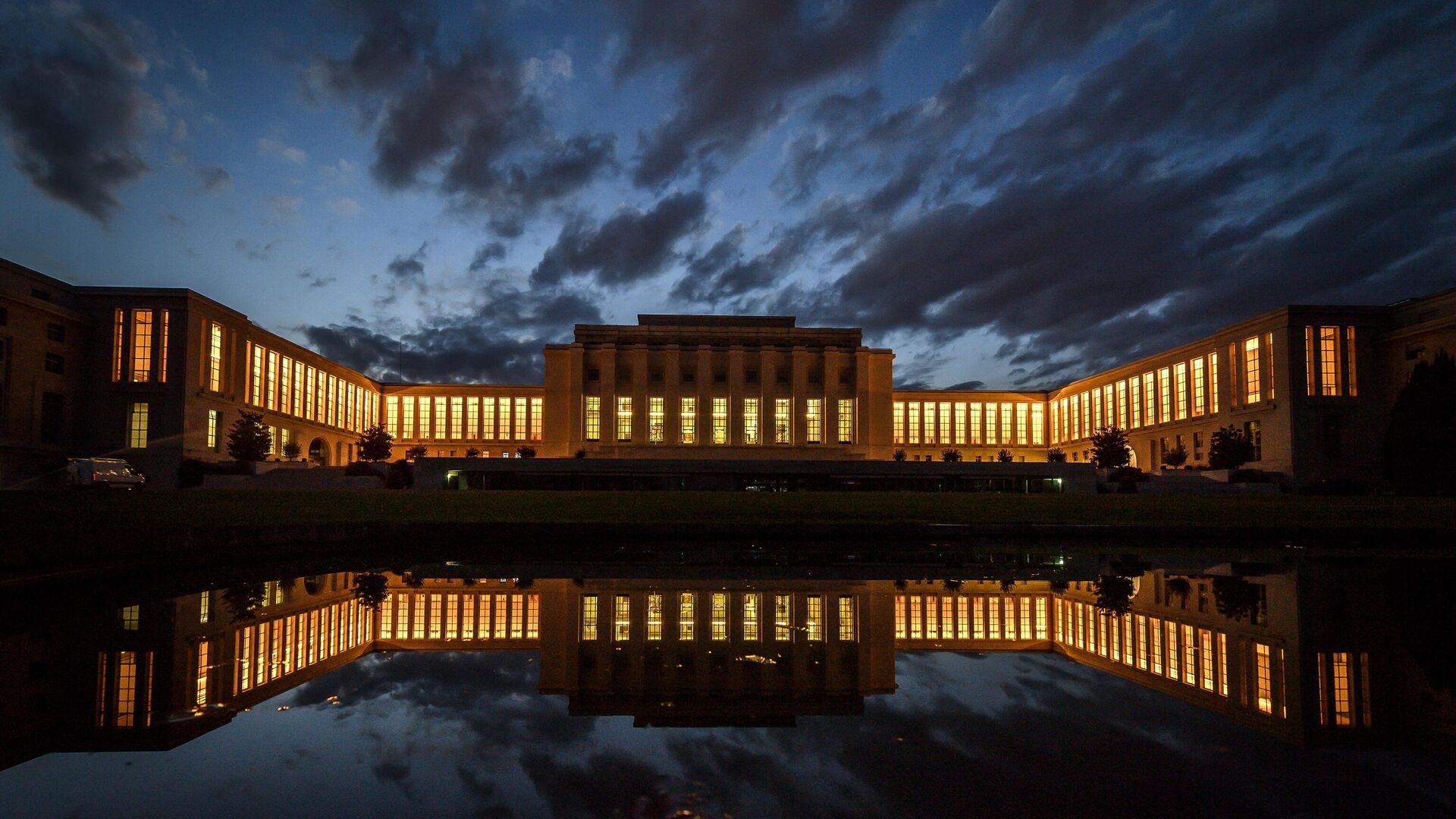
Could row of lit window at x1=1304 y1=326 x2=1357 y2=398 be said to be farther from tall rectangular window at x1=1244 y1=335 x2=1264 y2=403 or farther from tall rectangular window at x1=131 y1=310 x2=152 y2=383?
tall rectangular window at x1=131 y1=310 x2=152 y2=383

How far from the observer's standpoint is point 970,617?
6.87 m

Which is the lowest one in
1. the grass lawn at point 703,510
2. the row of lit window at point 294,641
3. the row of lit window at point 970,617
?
the grass lawn at point 703,510

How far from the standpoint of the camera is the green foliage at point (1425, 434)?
37812 mm

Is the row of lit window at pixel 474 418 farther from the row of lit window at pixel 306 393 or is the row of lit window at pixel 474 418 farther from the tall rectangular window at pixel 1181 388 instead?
the tall rectangular window at pixel 1181 388

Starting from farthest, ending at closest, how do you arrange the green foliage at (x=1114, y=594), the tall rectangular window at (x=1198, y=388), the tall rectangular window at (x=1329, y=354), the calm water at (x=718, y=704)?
the tall rectangular window at (x=1198, y=388), the tall rectangular window at (x=1329, y=354), the green foliage at (x=1114, y=594), the calm water at (x=718, y=704)

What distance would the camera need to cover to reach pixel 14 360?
143ft

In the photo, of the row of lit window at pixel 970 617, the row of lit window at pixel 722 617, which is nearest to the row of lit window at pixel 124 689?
the row of lit window at pixel 722 617

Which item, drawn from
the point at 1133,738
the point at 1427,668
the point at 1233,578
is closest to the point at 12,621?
the point at 1133,738

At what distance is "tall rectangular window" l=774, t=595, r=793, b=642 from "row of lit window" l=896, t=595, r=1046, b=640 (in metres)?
0.85

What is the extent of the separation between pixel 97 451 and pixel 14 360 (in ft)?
21.9

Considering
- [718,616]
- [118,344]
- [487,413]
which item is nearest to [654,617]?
[718,616]

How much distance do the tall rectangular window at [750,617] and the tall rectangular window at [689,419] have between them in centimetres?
5880

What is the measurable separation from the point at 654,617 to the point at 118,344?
57.8 meters

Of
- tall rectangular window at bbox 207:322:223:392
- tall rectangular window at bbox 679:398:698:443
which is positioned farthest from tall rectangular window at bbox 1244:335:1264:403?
tall rectangular window at bbox 207:322:223:392
